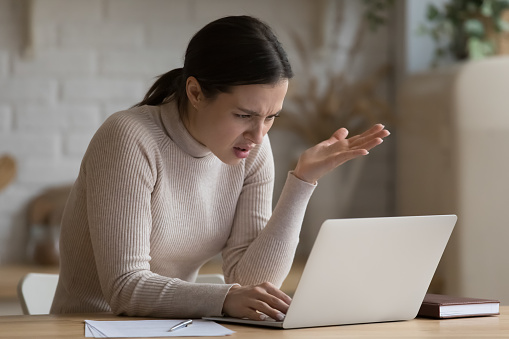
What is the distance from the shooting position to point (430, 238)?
4.37 ft

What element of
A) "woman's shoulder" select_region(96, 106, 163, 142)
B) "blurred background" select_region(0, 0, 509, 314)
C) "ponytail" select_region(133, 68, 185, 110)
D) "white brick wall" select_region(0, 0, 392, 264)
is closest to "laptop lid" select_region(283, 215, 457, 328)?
"woman's shoulder" select_region(96, 106, 163, 142)

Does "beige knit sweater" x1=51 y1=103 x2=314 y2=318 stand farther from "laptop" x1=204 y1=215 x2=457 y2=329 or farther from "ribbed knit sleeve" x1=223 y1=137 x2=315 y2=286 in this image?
"laptop" x1=204 y1=215 x2=457 y2=329

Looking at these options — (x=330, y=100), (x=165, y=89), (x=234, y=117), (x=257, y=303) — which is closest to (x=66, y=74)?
(x=330, y=100)

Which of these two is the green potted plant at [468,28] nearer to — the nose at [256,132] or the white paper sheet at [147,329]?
the nose at [256,132]

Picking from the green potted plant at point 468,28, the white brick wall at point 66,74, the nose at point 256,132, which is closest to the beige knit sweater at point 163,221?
the nose at point 256,132

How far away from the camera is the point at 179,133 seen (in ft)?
5.33

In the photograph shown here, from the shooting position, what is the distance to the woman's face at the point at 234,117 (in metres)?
1.52

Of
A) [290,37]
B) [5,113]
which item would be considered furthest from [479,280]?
[5,113]

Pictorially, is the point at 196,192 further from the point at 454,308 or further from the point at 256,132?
the point at 454,308

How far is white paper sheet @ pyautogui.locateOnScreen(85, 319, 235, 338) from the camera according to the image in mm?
1175

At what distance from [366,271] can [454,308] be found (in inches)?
9.1

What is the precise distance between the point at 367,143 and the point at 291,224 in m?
0.26

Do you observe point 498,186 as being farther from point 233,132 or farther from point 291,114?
point 233,132

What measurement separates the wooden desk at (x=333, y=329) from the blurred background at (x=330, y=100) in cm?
133
